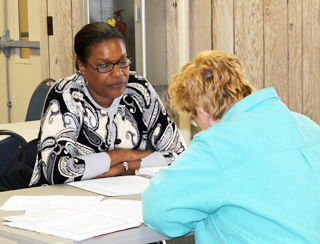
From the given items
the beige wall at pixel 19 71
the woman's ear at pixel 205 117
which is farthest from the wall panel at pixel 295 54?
the beige wall at pixel 19 71

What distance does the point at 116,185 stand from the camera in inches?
67.4

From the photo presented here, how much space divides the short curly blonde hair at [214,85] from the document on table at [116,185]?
46cm

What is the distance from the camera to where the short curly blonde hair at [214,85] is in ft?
4.13

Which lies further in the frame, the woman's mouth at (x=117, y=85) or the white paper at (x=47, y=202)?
the woman's mouth at (x=117, y=85)

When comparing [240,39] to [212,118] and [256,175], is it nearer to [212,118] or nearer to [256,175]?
[212,118]

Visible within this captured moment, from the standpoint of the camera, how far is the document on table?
1611 millimetres

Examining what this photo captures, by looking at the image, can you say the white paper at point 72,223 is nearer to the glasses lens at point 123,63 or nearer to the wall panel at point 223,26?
the glasses lens at point 123,63

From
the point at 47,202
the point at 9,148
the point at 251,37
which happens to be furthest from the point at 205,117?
the point at 251,37

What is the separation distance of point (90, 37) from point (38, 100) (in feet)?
5.43

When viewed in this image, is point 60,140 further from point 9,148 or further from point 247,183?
point 247,183

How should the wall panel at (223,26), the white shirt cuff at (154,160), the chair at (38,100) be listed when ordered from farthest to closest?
1. the chair at (38,100)
2. the wall panel at (223,26)
3. the white shirt cuff at (154,160)

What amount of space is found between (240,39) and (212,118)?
5.35 feet

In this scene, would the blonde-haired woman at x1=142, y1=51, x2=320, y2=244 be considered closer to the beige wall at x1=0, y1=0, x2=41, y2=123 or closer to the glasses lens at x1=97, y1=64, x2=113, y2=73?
the glasses lens at x1=97, y1=64, x2=113, y2=73

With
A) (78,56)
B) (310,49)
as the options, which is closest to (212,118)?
(78,56)
